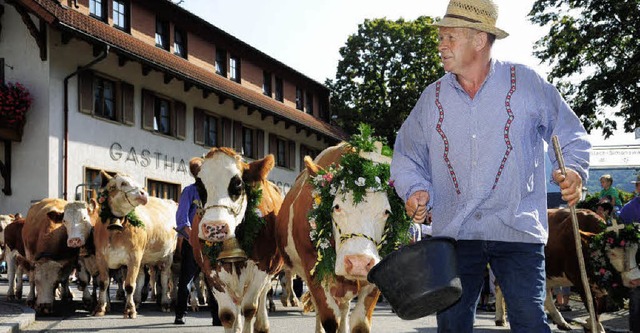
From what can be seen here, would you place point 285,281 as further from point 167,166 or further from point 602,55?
point 602,55

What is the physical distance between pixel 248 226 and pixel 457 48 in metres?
4.10

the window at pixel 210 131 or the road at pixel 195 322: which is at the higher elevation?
the window at pixel 210 131

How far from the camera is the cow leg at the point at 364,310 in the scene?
638 cm

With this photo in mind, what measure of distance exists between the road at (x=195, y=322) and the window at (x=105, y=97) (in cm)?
1026

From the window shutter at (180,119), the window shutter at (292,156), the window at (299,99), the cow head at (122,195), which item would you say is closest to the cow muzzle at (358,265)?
the cow head at (122,195)

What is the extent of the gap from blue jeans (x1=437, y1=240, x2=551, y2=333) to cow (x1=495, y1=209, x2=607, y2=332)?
6.75 meters

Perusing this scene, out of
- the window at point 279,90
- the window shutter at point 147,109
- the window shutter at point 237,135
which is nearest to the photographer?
the window shutter at point 147,109

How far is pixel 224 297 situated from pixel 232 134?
25216 mm

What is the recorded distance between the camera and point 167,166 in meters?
27.5

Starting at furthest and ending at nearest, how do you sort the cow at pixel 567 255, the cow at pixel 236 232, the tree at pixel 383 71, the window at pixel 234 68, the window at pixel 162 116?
the tree at pixel 383 71 → the window at pixel 234 68 → the window at pixel 162 116 → the cow at pixel 567 255 → the cow at pixel 236 232

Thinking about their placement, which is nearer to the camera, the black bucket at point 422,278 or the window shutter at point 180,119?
the black bucket at point 422,278

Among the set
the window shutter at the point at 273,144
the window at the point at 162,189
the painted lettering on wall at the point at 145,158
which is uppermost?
the window shutter at the point at 273,144

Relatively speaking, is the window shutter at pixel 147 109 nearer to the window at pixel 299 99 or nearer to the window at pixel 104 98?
the window at pixel 104 98

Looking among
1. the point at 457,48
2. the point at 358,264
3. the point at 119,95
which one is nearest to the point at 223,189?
the point at 358,264
